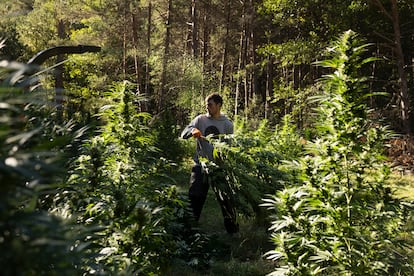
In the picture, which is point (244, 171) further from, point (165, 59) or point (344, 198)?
point (165, 59)

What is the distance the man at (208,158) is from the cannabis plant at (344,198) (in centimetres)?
250

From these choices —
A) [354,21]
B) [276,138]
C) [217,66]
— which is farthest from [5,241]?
[217,66]

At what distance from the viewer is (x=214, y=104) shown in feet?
19.4

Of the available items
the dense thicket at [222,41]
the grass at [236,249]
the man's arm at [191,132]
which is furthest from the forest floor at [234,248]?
the dense thicket at [222,41]

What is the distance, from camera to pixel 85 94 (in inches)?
1130

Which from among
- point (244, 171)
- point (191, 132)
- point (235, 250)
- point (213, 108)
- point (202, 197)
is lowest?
point (235, 250)

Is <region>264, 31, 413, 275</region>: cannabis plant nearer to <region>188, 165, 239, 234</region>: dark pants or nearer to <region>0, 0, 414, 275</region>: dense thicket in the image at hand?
<region>0, 0, 414, 275</region>: dense thicket

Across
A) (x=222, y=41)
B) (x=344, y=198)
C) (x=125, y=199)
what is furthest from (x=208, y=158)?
(x=222, y=41)

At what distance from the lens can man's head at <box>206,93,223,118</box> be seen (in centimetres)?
587

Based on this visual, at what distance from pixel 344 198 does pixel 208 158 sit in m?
2.81

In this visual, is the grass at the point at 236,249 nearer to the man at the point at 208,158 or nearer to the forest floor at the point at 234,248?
the forest floor at the point at 234,248

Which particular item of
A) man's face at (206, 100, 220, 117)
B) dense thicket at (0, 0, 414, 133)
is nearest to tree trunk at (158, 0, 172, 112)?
dense thicket at (0, 0, 414, 133)

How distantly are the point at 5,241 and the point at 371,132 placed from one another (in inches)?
112

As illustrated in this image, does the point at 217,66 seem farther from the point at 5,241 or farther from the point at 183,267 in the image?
the point at 5,241
